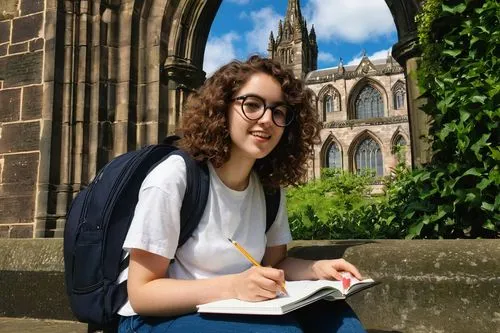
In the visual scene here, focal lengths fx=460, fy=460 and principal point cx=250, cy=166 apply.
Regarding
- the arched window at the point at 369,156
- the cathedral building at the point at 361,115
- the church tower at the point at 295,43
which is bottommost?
the arched window at the point at 369,156

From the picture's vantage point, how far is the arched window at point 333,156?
42.9m

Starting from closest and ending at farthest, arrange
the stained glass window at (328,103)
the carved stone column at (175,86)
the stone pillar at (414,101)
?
the stone pillar at (414,101) < the carved stone column at (175,86) < the stained glass window at (328,103)

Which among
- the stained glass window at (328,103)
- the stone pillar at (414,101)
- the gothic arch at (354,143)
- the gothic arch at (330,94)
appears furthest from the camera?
the stained glass window at (328,103)

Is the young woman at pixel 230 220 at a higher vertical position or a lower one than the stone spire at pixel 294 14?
lower

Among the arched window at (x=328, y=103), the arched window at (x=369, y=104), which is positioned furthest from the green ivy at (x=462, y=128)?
the arched window at (x=328, y=103)

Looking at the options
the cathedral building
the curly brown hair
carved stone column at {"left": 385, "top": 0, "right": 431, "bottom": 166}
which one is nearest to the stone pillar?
carved stone column at {"left": 385, "top": 0, "right": 431, "bottom": 166}

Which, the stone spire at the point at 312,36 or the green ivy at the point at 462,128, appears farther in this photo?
the stone spire at the point at 312,36

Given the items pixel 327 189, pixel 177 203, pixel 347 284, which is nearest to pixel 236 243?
pixel 177 203

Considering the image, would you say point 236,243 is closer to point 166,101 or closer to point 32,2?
point 166,101

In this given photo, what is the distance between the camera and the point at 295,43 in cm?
5088

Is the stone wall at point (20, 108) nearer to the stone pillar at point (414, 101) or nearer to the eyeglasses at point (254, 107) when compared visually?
the stone pillar at point (414, 101)

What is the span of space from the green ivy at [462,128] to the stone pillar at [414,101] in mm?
1307

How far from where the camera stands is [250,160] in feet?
5.03

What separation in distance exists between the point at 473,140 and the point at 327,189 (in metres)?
11.2
